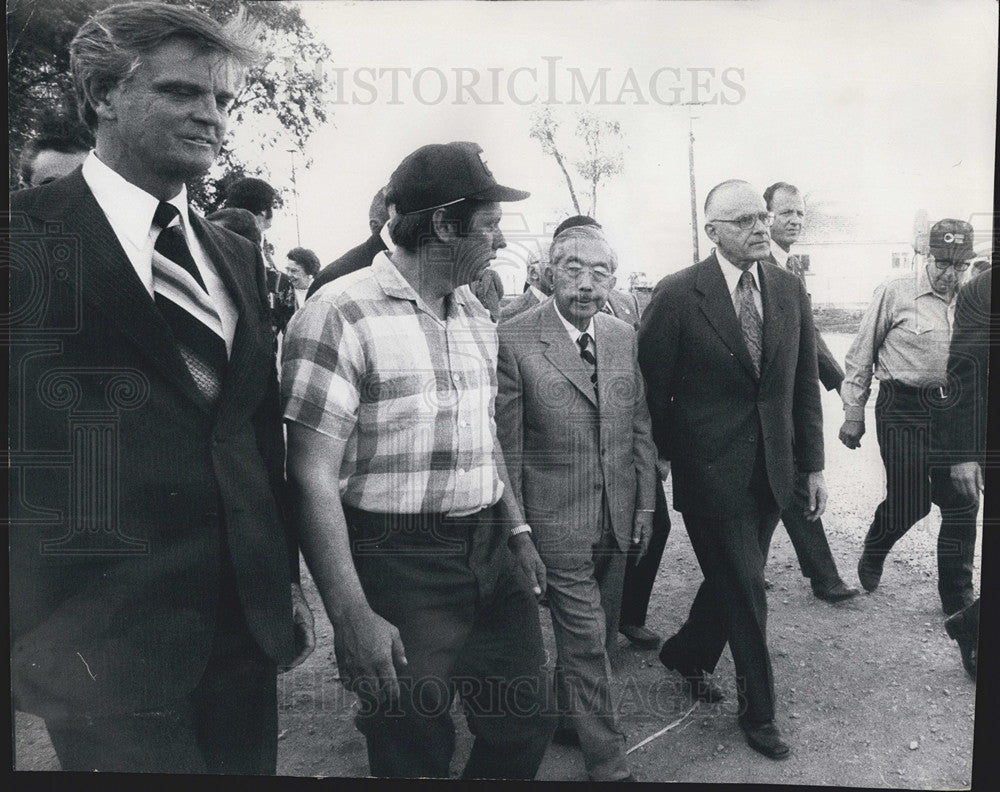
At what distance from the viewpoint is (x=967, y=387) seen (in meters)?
2.76

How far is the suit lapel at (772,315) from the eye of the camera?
2760 millimetres

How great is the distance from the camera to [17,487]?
2.57 metres

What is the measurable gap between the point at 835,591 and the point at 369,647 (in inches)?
65.6

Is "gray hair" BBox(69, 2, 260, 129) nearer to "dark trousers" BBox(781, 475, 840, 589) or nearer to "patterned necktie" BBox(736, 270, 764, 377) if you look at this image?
"patterned necktie" BBox(736, 270, 764, 377)

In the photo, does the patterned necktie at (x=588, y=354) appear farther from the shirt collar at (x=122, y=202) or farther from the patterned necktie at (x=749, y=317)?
the shirt collar at (x=122, y=202)

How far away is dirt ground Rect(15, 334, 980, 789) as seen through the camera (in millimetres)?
2770

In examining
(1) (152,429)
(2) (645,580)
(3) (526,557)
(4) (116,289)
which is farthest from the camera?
(2) (645,580)

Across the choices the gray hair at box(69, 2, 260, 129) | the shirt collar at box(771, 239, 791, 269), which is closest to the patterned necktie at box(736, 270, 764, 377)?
the shirt collar at box(771, 239, 791, 269)

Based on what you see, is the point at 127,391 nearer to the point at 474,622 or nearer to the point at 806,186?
the point at 474,622

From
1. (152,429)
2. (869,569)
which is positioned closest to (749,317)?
(869,569)

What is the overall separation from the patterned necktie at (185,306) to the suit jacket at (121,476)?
54 millimetres

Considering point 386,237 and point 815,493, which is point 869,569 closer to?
point 815,493

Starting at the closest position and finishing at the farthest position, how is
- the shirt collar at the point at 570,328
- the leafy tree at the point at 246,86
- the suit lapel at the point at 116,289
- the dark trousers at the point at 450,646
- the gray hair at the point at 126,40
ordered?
the suit lapel at the point at 116,289 < the gray hair at the point at 126,40 < the dark trousers at the point at 450,646 < the leafy tree at the point at 246,86 < the shirt collar at the point at 570,328

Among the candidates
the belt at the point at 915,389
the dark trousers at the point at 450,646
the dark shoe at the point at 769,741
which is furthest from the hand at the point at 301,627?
the belt at the point at 915,389
